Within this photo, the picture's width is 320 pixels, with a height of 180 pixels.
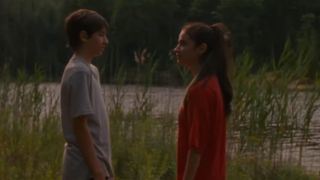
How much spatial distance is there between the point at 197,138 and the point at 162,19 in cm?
2759

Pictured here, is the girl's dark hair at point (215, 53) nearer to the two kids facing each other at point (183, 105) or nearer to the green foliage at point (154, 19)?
the two kids facing each other at point (183, 105)

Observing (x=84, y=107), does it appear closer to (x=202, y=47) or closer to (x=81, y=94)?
(x=81, y=94)

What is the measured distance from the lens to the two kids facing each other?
11.1 ft

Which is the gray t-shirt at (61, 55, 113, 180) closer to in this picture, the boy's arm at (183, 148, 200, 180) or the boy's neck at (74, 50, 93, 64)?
the boy's neck at (74, 50, 93, 64)

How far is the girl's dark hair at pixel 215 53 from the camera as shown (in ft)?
11.3

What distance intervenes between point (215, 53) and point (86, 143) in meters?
0.68

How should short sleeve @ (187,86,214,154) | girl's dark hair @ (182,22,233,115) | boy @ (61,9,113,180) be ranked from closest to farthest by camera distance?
1. short sleeve @ (187,86,214,154)
2. girl's dark hair @ (182,22,233,115)
3. boy @ (61,9,113,180)

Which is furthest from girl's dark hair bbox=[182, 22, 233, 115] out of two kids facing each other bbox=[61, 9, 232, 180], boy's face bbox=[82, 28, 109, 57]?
boy's face bbox=[82, 28, 109, 57]

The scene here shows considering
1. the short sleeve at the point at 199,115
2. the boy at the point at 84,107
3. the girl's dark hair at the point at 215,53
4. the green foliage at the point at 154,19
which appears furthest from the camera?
the green foliage at the point at 154,19

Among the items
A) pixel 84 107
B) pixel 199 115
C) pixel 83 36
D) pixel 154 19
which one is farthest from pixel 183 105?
pixel 154 19

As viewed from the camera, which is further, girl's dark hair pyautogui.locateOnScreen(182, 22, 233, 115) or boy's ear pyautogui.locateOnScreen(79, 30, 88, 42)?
boy's ear pyautogui.locateOnScreen(79, 30, 88, 42)

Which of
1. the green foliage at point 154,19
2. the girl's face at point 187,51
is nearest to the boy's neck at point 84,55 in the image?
the girl's face at point 187,51

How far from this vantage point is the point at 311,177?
749 cm

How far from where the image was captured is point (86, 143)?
11.6 ft
